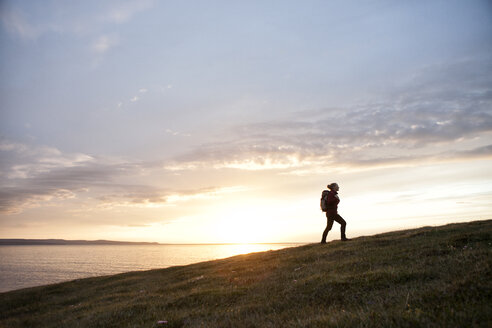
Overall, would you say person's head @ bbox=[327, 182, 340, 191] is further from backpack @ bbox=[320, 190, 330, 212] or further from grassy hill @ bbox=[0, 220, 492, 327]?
grassy hill @ bbox=[0, 220, 492, 327]

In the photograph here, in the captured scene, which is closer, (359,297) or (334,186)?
(359,297)

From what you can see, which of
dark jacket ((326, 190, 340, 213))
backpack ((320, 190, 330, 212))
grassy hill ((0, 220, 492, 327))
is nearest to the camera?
grassy hill ((0, 220, 492, 327))

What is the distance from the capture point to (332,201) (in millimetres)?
19188

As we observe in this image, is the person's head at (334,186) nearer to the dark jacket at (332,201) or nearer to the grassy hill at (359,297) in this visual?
the dark jacket at (332,201)

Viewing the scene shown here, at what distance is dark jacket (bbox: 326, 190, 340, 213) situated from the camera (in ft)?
62.9

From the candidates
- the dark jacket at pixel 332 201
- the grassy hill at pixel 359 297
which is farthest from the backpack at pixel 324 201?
the grassy hill at pixel 359 297

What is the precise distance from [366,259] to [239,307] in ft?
21.1

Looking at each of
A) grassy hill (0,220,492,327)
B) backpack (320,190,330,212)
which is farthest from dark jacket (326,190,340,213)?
grassy hill (0,220,492,327)

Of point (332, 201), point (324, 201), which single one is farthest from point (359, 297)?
point (324, 201)

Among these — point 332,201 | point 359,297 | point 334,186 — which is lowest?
point 359,297

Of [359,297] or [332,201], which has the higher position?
[332,201]

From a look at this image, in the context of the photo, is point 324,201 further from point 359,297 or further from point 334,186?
point 359,297

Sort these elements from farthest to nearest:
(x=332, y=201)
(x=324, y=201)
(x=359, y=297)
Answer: (x=324, y=201), (x=332, y=201), (x=359, y=297)

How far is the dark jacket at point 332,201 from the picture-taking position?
1917 centimetres
